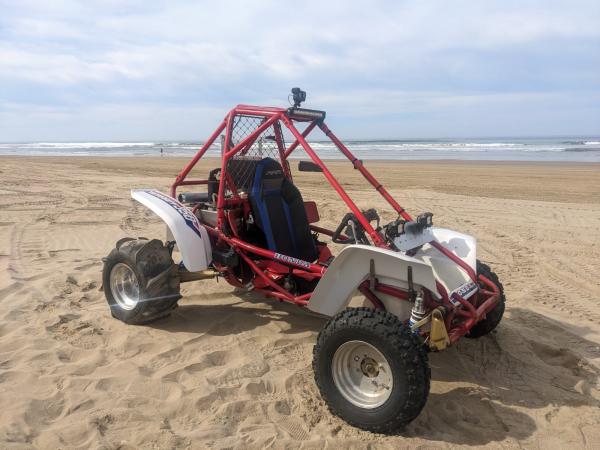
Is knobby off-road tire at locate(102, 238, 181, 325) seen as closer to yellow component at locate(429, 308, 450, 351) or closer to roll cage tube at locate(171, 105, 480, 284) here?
roll cage tube at locate(171, 105, 480, 284)

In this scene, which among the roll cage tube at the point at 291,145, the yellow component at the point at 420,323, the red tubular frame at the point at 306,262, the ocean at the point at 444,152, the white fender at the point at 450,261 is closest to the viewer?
the yellow component at the point at 420,323

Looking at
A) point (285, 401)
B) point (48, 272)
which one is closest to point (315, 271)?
point (285, 401)

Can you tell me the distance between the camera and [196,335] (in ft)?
13.7

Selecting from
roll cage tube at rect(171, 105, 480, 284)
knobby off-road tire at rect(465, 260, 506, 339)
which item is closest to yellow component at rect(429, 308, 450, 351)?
roll cage tube at rect(171, 105, 480, 284)

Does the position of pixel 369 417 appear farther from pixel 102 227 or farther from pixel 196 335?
pixel 102 227

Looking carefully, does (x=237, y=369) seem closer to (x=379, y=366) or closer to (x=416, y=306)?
(x=379, y=366)

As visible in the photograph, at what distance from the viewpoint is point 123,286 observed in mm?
4598

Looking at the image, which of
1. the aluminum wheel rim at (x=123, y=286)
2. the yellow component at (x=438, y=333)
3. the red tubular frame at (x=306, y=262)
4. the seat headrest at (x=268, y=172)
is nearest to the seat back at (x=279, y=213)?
the seat headrest at (x=268, y=172)

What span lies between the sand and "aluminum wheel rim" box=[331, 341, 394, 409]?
202 mm

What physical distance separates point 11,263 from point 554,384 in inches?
231

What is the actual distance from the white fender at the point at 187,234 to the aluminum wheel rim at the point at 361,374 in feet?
5.33

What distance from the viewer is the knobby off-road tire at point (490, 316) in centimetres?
396

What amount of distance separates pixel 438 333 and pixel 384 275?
20.0 inches

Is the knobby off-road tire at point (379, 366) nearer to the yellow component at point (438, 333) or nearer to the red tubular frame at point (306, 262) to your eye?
the yellow component at point (438, 333)
